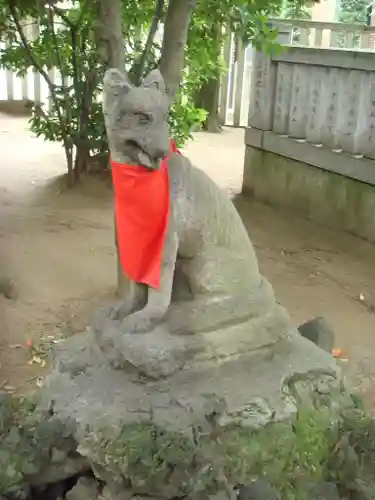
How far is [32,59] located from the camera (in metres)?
5.56

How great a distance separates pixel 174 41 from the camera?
9.99 ft

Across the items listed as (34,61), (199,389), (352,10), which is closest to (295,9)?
(34,61)

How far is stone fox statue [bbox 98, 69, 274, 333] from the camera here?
1.61m

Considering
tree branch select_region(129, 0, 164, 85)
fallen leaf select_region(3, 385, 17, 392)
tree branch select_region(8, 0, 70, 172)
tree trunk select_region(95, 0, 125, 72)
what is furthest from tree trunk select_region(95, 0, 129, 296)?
tree branch select_region(8, 0, 70, 172)

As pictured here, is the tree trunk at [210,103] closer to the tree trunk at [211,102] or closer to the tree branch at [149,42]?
the tree trunk at [211,102]

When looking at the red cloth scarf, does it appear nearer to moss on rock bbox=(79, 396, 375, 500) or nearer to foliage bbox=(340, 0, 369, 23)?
moss on rock bbox=(79, 396, 375, 500)

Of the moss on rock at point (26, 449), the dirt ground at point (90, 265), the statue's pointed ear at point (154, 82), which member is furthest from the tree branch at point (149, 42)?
the moss on rock at point (26, 449)

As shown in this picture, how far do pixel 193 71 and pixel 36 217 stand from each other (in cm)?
216

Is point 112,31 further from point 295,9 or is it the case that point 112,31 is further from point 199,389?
point 295,9

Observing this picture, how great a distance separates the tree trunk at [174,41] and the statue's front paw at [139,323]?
1466mm

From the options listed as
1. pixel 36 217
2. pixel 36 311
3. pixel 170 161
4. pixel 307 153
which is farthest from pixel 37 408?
pixel 307 153

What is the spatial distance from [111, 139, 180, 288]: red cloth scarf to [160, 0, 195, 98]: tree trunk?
1.36m

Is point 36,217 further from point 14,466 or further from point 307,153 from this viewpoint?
point 14,466

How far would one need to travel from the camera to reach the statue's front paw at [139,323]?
1756 mm
